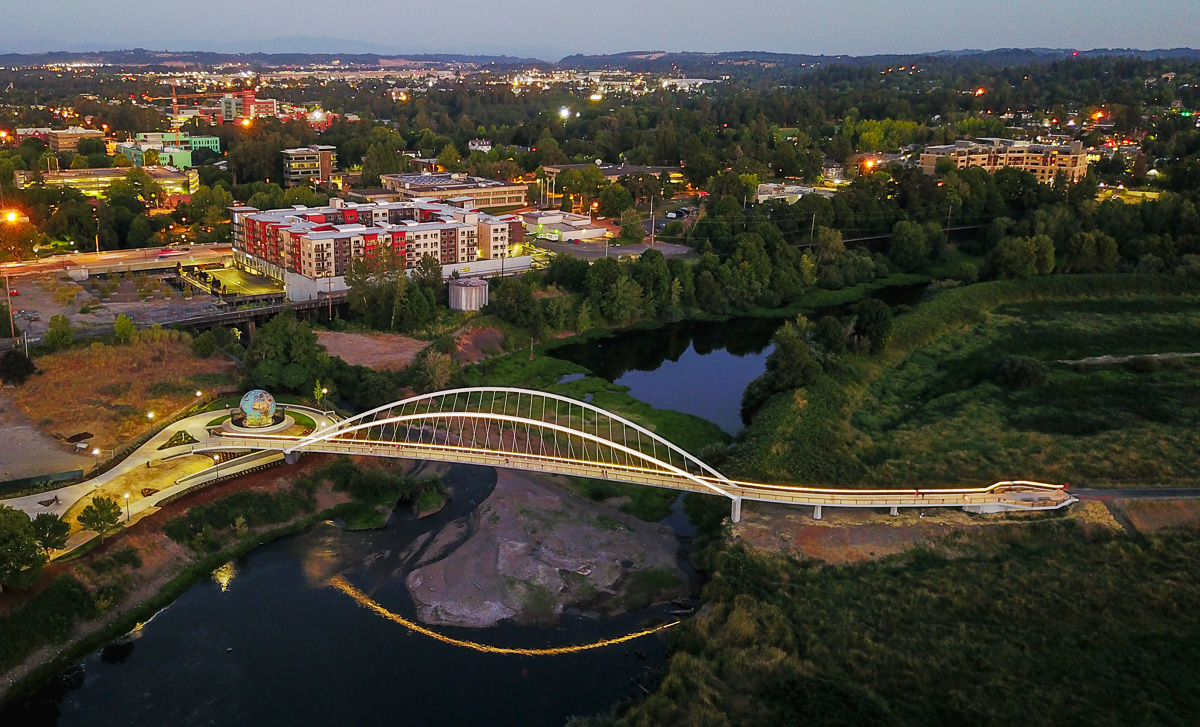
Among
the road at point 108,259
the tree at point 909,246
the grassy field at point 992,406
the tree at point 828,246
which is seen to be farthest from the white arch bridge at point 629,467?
the tree at point 909,246

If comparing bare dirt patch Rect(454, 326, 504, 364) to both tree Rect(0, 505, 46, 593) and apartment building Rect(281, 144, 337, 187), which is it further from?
apartment building Rect(281, 144, 337, 187)

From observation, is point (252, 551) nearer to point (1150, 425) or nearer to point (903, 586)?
point (903, 586)

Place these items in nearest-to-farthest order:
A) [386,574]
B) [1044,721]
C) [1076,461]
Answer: [1044,721] < [386,574] < [1076,461]

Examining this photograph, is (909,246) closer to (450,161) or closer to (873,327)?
(873,327)

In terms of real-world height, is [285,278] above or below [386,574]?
above

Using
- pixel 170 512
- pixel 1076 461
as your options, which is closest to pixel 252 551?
pixel 170 512

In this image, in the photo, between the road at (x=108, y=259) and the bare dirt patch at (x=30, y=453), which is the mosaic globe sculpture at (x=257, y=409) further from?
the road at (x=108, y=259)

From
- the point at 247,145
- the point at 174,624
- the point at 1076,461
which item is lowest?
the point at 174,624
